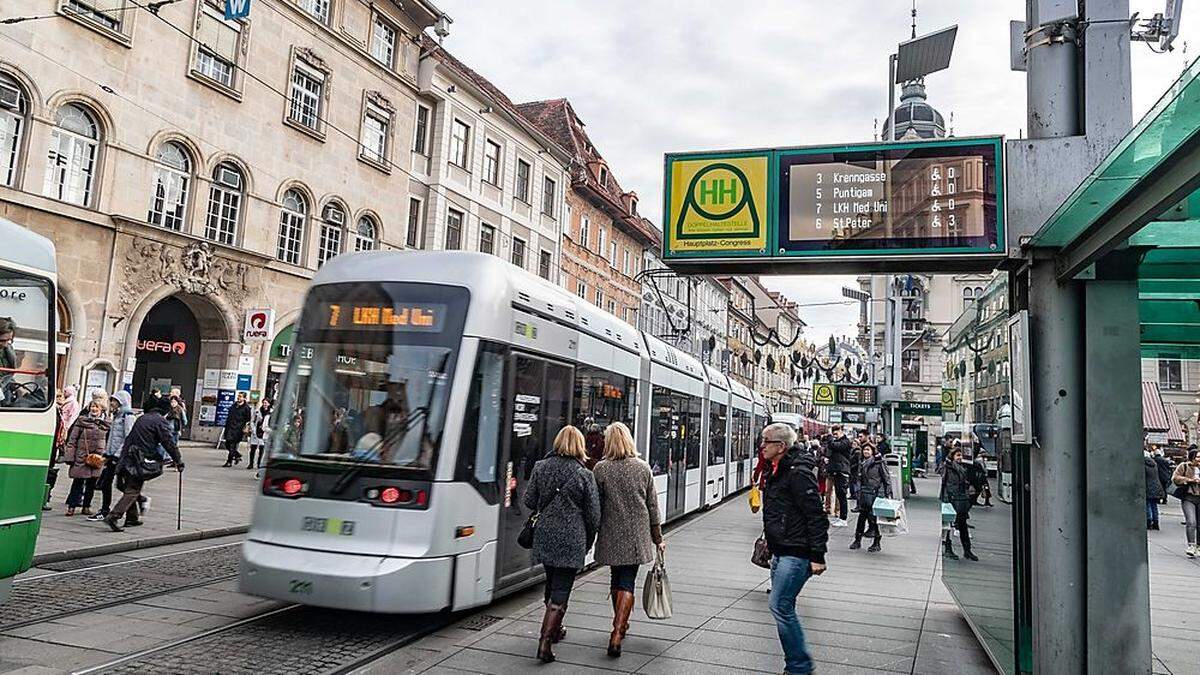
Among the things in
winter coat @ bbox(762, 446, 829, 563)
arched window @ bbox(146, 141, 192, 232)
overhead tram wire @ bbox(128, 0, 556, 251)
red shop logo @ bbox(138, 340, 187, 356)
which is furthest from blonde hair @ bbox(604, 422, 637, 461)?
red shop logo @ bbox(138, 340, 187, 356)

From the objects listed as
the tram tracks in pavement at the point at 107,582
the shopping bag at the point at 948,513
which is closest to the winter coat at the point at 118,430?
the tram tracks in pavement at the point at 107,582

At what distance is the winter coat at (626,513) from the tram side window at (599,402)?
7.57 feet

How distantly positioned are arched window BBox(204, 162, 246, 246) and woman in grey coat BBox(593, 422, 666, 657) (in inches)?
759

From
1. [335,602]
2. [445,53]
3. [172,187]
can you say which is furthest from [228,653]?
[445,53]

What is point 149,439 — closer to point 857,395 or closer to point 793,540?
point 793,540

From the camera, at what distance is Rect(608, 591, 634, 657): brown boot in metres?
6.56

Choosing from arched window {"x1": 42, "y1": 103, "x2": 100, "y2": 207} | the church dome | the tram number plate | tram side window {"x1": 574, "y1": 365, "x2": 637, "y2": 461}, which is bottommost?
the tram number plate

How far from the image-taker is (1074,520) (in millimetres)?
5465

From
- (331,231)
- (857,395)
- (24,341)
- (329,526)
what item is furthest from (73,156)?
(857,395)

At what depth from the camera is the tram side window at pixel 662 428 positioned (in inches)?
522

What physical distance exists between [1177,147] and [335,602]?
237 inches

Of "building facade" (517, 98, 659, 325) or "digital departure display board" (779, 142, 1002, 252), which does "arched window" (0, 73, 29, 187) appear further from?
"building facade" (517, 98, 659, 325)

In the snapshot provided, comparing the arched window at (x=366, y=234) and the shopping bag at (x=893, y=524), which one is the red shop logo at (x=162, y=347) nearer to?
the arched window at (x=366, y=234)

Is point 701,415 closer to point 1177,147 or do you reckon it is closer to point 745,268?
point 745,268
